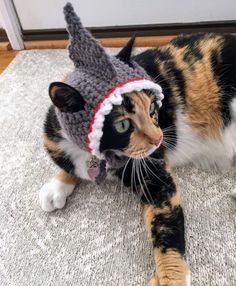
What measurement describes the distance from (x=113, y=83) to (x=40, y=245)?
1.65 feet

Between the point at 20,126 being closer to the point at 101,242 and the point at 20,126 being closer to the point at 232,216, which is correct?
the point at 101,242

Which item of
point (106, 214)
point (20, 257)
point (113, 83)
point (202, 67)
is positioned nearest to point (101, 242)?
point (106, 214)

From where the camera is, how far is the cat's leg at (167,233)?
747 millimetres

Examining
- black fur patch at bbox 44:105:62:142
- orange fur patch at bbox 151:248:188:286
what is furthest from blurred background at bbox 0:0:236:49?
orange fur patch at bbox 151:248:188:286

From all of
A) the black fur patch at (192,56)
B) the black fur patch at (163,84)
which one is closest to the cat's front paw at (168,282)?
the black fur patch at (163,84)

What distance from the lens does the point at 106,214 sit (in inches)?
37.0

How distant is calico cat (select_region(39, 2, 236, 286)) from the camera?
0.73 metres

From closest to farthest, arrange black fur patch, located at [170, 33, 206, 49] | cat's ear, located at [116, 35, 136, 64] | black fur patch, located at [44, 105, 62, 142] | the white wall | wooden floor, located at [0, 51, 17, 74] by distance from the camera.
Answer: cat's ear, located at [116, 35, 136, 64] < black fur patch, located at [44, 105, 62, 142] < black fur patch, located at [170, 33, 206, 49] < the white wall < wooden floor, located at [0, 51, 17, 74]

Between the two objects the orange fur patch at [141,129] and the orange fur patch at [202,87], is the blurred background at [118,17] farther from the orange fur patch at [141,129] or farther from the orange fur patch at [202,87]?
the orange fur patch at [141,129]

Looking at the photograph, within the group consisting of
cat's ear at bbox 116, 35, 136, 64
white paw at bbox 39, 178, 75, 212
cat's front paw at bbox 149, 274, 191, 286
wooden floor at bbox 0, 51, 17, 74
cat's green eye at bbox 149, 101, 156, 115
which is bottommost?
cat's front paw at bbox 149, 274, 191, 286

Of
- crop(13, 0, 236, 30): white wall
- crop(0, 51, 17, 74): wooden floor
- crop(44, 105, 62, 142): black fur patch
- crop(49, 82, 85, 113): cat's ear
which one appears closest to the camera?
crop(49, 82, 85, 113): cat's ear

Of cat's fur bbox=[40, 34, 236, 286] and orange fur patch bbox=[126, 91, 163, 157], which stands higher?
orange fur patch bbox=[126, 91, 163, 157]

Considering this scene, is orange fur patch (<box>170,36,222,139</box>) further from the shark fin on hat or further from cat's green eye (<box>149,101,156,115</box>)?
the shark fin on hat

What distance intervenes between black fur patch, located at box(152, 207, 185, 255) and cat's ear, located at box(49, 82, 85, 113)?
34 cm
